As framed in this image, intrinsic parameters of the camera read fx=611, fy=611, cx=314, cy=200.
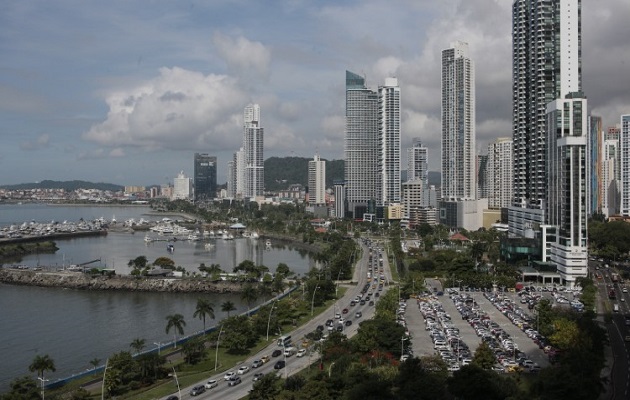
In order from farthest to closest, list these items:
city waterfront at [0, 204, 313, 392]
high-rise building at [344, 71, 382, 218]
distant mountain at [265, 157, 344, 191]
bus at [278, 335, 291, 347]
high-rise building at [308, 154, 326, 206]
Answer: distant mountain at [265, 157, 344, 191] → high-rise building at [308, 154, 326, 206] → high-rise building at [344, 71, 382, 218] → city waterfront at [0, 204, 313, 392] → bus at [278, 335, 291, 347]

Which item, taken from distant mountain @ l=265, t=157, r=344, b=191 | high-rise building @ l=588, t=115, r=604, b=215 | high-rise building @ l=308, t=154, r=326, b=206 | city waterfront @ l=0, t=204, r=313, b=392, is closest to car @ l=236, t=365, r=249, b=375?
city waterfront @ l=0, t=204, r=313, b=392

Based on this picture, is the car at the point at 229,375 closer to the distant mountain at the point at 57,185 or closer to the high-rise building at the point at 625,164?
the high-rise building at the point at 625,164

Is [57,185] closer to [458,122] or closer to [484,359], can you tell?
[458,122]

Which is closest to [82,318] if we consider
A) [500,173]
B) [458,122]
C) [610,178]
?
[458,122]

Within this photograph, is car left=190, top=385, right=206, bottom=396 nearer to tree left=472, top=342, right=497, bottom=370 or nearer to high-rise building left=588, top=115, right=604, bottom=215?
tree left=472, top=342, right=497, bottom=370

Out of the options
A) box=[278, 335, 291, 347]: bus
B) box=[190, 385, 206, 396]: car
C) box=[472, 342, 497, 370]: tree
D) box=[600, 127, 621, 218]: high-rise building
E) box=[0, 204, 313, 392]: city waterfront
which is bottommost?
box=[0, 204, 313, 392]: city waterfront

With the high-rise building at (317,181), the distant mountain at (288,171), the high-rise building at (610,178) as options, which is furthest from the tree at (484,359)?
the distant mountain at (288,171)
